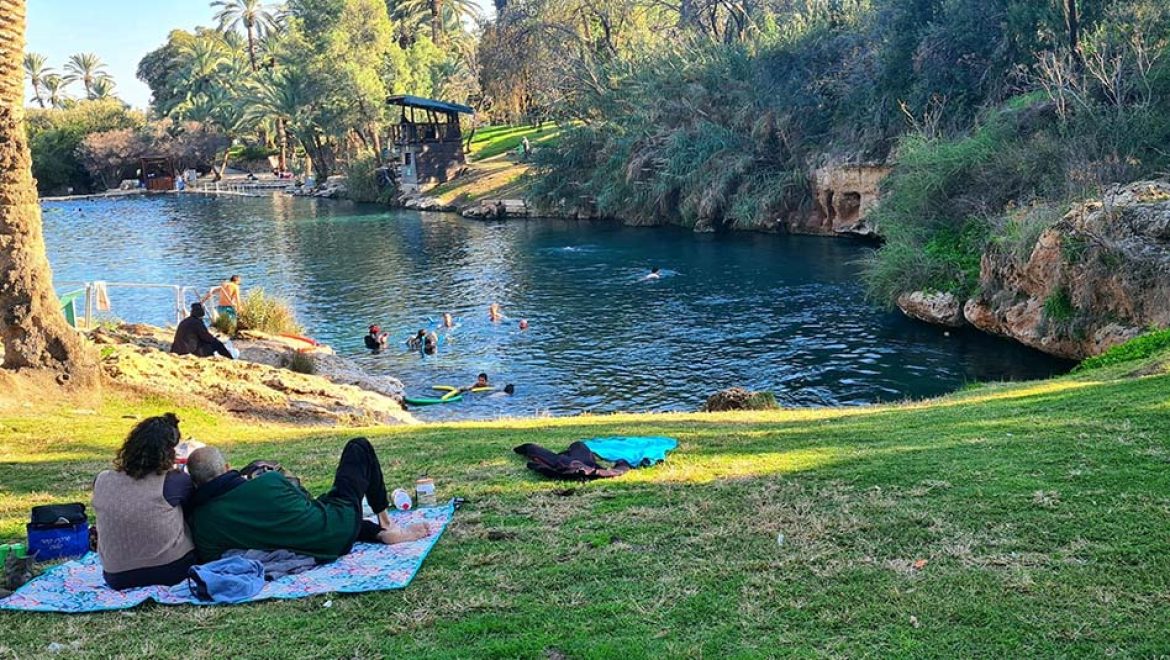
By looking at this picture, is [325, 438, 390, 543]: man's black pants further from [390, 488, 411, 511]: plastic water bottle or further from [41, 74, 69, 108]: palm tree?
[41, 74, 69, 108]: palm tree

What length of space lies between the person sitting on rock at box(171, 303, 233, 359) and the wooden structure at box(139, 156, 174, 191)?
78403mm

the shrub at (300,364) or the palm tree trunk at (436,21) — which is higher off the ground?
the palm tree trunk at (436,21)

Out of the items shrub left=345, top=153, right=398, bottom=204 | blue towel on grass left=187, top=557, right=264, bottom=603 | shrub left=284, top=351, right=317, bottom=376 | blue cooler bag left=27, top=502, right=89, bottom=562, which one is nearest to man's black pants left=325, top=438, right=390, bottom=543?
blue towel on grass left=187, top=557, right=264, bottom=603

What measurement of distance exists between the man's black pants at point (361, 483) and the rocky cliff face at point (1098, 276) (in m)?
17.3

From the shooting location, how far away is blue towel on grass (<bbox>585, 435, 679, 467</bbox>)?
916 centimetres

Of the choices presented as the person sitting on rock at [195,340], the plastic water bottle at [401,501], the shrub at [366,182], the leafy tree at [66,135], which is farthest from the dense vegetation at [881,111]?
the leafy tree at [66,135]

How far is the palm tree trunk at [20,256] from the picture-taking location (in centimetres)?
1284

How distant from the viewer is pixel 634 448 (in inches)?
375

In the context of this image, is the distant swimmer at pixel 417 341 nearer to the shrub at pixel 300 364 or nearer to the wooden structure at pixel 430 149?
the shrub at pixel 300 364

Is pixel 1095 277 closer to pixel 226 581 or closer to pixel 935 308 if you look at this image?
pixel 935 308

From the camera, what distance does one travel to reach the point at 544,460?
29.8 feet

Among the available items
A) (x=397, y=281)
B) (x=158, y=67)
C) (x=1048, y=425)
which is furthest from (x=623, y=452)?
(x=158, y=67)

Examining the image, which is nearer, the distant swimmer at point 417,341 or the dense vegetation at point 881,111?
the distant swimmer at point 417,341

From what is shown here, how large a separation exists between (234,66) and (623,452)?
95.3m
